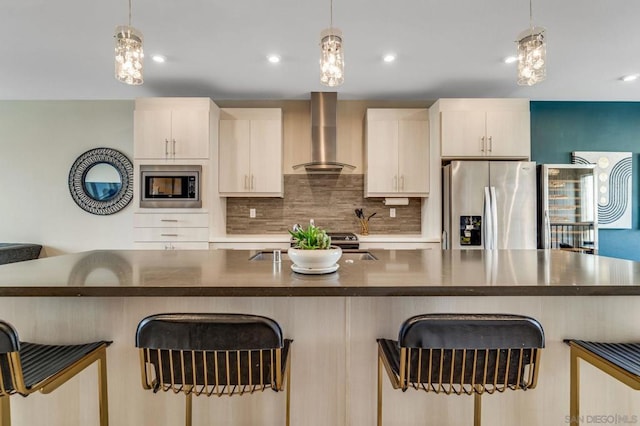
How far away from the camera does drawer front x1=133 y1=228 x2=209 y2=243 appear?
341cm

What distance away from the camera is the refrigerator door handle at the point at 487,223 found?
3.19 metres

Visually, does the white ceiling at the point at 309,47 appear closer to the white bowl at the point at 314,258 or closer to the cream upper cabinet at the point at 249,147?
the cream upper cabinet at the point at 249,147

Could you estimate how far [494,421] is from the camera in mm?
1462

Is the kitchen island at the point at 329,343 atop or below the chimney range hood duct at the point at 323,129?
below

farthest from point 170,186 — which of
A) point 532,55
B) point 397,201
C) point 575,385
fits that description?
point 575,385

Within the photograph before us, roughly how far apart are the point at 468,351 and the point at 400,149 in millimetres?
2938

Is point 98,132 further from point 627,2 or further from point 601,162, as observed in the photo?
point 601,162

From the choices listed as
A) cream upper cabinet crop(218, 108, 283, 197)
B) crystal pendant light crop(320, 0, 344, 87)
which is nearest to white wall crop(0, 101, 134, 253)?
cream upper cabinet crop(218, 108, 283, 197)

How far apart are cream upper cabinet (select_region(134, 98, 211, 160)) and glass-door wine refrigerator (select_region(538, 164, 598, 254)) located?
3.55 meters

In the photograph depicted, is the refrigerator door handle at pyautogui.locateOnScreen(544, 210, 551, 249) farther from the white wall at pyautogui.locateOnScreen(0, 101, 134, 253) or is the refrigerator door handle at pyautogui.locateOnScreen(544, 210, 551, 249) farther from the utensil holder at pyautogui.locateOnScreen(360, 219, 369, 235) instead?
the white wall at pyautogui.locateOnScreen(0, 101, 134, 253)

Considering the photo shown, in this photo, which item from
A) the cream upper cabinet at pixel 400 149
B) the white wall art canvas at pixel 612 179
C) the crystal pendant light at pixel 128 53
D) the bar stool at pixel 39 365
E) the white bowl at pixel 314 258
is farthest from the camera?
the white wall art canvas at pixel 612 179

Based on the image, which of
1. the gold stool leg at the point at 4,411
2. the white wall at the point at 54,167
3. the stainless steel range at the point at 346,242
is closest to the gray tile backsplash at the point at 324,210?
the stainless steel range at the point at 346,242

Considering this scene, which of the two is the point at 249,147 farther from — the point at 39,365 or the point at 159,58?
the point at 39,365

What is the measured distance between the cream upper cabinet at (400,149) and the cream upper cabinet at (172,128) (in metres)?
1.82
